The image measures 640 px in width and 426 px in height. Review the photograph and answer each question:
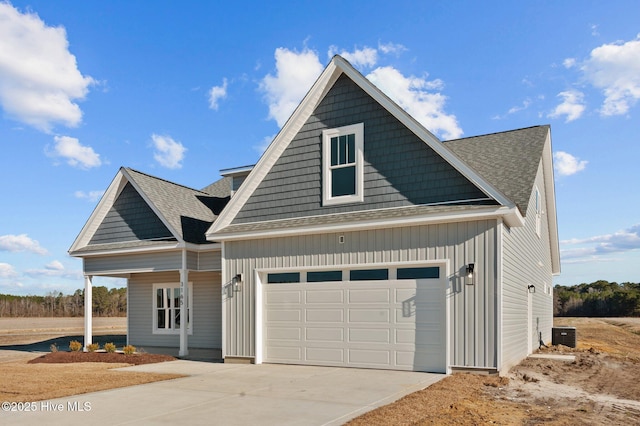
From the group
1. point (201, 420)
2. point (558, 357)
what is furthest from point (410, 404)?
point (558, 357)

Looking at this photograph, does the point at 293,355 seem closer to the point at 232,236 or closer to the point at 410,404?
the point at 232,236

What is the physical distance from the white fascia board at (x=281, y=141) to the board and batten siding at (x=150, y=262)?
2.32 meters

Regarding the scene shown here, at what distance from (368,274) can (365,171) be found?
8.19 ft

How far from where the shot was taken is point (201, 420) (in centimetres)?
733

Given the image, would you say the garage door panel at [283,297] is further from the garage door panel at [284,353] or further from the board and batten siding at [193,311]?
the board and batten siding at [193,311]

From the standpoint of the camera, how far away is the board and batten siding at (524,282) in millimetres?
12078

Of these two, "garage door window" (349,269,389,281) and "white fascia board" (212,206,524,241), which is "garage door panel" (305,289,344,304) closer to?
"garage door window" (349,269,389,281)

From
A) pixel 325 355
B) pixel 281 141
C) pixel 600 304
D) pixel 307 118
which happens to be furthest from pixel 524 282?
pixel 600 304

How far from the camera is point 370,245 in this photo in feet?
41.3

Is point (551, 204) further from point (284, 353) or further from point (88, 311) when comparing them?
point (88, 311)

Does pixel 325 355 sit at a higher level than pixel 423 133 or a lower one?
lower

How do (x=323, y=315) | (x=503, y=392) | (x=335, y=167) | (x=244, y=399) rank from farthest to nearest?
1. (x=335, y=167)
2. (x=323, y=315)
3. (x=503, y=392)
4. (x=244, y=399)

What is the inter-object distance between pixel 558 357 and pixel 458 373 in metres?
6.09

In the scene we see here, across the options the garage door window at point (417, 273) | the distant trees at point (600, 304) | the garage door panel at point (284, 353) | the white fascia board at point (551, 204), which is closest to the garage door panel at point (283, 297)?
the garage door panel at point (284, 353)
